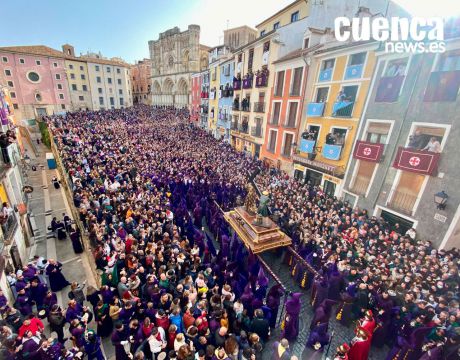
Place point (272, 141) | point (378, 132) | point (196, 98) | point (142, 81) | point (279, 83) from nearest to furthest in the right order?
point (378, 132)
point (279, 83)
point (272, 141)
point (196, 98)
point (142, 81)

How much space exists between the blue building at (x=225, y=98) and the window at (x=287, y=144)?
36.8ft

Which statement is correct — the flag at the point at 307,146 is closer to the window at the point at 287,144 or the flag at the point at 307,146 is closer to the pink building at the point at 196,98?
the window at the point at 287,144

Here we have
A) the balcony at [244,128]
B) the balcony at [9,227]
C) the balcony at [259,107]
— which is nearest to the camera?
the balcony at [9,227]

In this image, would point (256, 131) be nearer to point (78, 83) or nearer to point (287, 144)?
point (287, 144)

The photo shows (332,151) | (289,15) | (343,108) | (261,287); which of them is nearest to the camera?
(261,287)

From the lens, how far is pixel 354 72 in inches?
532

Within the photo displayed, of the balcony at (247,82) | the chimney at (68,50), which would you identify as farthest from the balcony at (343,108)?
the chimney at (68,50)

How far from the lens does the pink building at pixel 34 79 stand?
135ft

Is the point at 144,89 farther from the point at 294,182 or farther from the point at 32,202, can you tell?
the point at 294,182

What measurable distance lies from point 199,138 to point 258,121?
8623mm

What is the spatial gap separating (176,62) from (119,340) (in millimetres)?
64394

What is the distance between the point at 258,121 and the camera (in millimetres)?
23156

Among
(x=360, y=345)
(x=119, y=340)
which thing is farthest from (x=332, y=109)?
(x=119, y=340)

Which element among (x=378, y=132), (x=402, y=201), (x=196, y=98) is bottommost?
(x=402, y=201)
